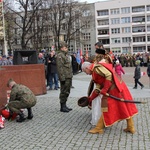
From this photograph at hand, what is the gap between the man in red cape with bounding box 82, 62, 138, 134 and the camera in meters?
5.43

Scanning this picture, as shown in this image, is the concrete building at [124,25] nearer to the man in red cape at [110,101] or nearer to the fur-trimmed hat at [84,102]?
the fur-trimmed hat at [84,102]

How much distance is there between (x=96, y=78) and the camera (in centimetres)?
565

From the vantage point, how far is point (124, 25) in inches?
3194

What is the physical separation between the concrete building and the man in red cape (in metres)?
73.6

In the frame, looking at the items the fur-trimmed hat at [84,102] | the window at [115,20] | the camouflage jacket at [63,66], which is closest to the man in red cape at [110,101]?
the fur-trimmed hat at [84,102]

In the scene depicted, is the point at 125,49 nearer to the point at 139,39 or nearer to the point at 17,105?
the point at 139,39

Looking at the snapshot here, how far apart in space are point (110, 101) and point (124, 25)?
78.2 m

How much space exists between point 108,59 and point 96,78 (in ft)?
1.84

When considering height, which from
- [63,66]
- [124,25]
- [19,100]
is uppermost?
[124,25]

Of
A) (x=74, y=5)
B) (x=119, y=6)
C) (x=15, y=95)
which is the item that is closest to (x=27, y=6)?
(x=74, y=5)

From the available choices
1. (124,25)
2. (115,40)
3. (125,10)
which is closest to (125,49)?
(115,40)

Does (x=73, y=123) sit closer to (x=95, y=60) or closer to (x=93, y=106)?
(x=93, y=106)

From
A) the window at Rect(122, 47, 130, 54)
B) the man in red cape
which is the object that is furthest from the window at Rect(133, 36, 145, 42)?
the man in red cape

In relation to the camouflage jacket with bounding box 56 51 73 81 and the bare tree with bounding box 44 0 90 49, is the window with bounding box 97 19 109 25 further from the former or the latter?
the camouflage jacket with bounding box 56 51 73 81
